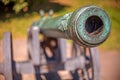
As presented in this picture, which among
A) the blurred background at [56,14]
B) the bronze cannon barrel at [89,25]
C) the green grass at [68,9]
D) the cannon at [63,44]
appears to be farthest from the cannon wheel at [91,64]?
the green grass at [68,9]

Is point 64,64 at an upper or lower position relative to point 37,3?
lower

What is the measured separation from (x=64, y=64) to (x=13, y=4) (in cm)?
460

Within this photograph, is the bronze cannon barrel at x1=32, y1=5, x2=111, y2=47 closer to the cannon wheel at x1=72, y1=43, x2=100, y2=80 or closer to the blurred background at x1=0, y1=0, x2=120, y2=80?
the cannon wheel at x1=72, y1=43, x2=100, y2=80

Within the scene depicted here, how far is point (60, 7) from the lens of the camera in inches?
309

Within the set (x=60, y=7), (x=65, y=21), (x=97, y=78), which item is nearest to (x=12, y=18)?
(x=60, y=7)

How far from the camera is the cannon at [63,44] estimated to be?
147 cm

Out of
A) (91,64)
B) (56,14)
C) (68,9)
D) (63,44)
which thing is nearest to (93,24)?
(91,64)

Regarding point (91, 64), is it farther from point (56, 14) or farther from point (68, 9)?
point (68, 9)

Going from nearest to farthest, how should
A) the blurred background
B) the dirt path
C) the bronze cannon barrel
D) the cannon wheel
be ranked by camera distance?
1. the bronze cannon barrel
2. the cannon wheel
3. the dirt path
4. the blurred background

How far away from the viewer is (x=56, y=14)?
734 cm

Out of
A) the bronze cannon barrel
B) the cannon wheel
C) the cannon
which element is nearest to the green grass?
the cannon

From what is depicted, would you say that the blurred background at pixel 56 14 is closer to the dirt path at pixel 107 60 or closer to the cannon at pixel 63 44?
the dirt path at pixel 107 60

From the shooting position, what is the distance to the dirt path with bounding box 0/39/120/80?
4.38 m

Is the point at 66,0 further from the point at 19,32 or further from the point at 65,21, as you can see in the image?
the point at 65,21
